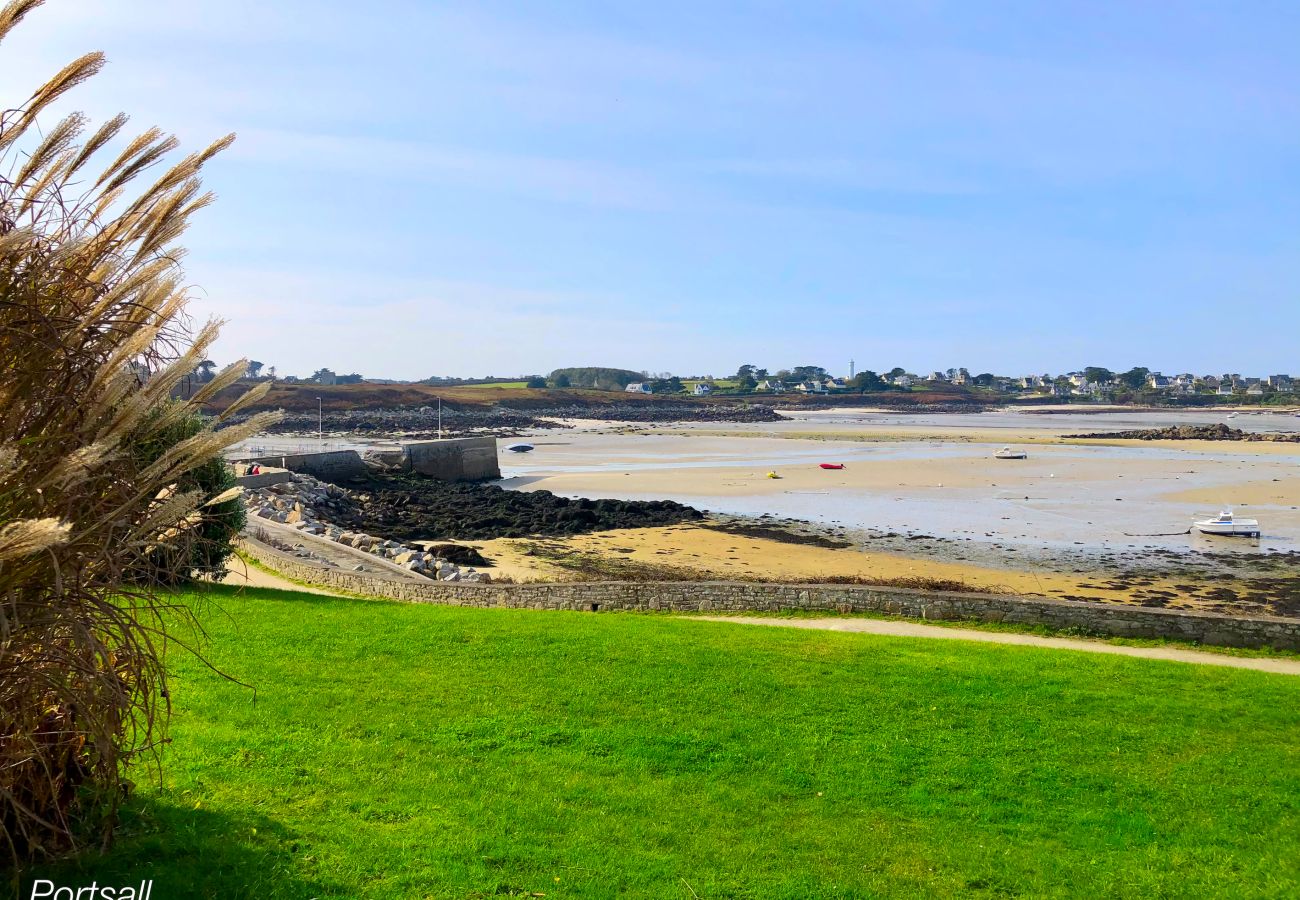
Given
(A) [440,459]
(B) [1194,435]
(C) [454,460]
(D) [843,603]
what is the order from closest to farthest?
(D) [843,603]
(A) [440,459]
(C) [454,460]
(B) [1194,435]

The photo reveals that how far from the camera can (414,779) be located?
6035mm

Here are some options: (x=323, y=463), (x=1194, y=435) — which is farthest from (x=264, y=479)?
(x=1194, y=435)

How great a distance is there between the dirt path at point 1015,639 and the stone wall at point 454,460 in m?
34.6

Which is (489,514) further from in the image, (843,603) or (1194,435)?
→ (1194,435)

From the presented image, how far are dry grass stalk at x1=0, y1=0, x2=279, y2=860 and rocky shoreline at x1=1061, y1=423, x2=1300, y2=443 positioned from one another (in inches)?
3070

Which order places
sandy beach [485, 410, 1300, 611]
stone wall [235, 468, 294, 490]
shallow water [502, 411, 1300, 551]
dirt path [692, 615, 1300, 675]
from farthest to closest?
stone wall [235, 468, 294, 490] → shallow water [502, 411, 1300, 551] → sandy beach [485, 410, 1300, 611] → dirt path [692, 615, 1300, 675]

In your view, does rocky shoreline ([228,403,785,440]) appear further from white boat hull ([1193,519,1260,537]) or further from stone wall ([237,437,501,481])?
white boat hull ([1193,519,1260,537])

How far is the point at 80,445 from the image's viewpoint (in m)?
3.78

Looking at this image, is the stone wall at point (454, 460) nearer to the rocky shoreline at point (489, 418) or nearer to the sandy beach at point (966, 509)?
the sandy beach at point (966, 509)

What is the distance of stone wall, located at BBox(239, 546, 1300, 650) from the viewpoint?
12797 mm

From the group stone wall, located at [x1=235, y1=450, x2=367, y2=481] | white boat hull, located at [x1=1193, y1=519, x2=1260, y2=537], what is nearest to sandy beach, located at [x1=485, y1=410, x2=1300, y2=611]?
white boat hull, located at [x1=1193, y1=519, x2=1260, y2=537]

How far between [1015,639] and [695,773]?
25.4 feet

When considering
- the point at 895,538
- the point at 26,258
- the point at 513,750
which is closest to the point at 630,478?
the point at 895,538

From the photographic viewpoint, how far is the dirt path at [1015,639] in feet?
38.3
